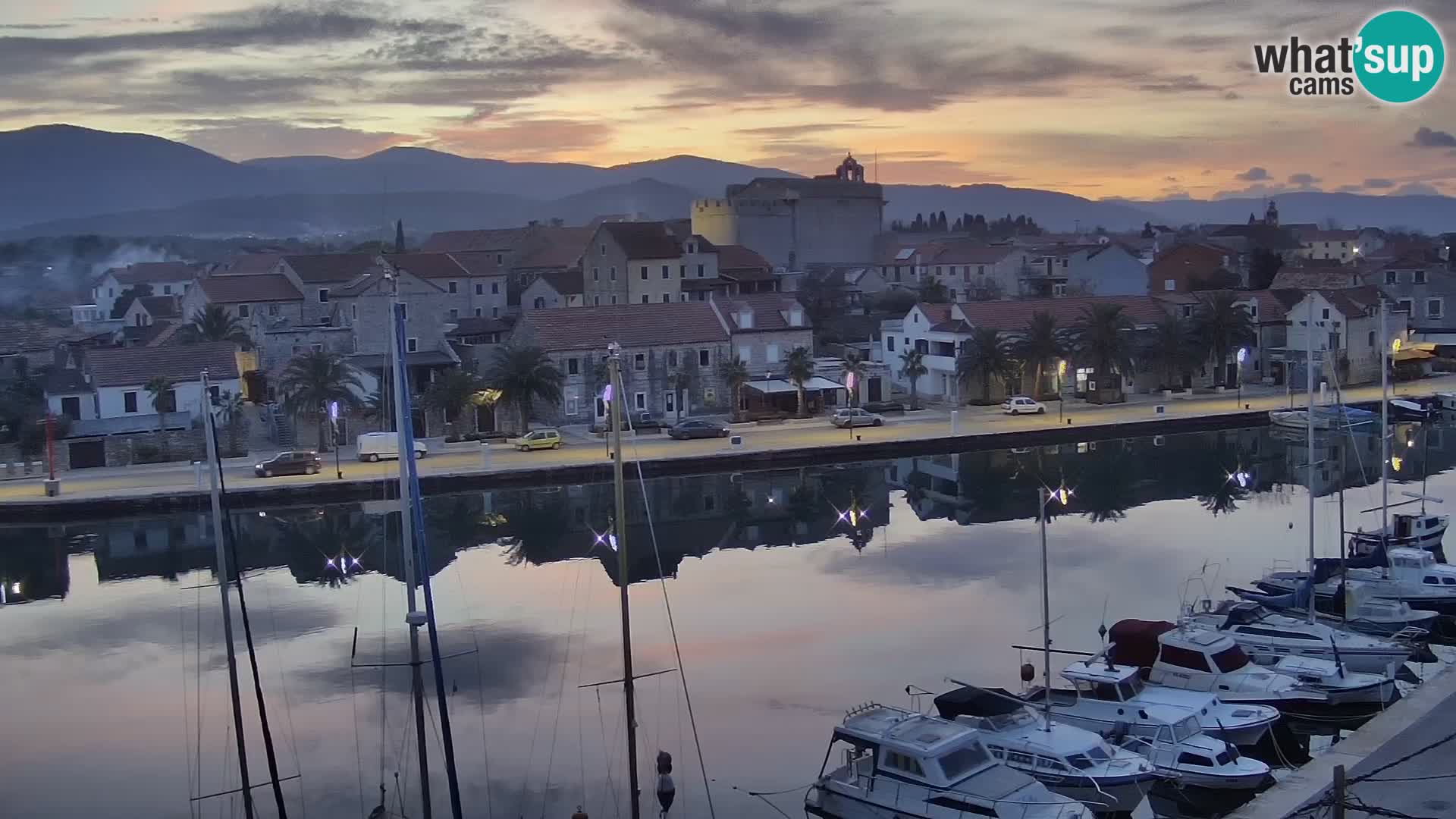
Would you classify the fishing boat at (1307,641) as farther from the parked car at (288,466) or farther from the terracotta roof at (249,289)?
the terracotta roof at (249,289)

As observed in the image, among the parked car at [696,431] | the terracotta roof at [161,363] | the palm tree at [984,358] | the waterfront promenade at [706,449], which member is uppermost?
the terracotta roof at [161,363]

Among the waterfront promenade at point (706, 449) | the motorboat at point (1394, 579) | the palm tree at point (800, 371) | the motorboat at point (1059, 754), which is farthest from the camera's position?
the palm tree at point (800, 371)

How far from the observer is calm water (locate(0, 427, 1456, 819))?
20641 millimetres

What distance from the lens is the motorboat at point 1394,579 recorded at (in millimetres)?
25906

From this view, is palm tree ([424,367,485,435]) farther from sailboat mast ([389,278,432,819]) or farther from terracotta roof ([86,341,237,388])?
sailboat mast ([389,278,432,819])

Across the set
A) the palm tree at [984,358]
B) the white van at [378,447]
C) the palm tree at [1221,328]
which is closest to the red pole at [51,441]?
the white van at [378,447]

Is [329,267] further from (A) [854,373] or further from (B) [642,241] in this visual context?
(A) [854,373]

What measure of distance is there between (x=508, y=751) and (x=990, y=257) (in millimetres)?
72080

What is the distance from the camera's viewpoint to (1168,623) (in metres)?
23.3

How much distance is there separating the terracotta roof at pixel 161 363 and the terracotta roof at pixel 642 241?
23834 millimetres

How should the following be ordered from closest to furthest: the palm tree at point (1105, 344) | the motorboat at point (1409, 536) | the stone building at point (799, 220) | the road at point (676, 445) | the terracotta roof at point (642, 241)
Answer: the motorboat at point (1409, 536) → the road at point (676, 445) → the palm tree at point (1105, 344) → the terracotta roof at point (642, 241) → the stone building at point (799, 220)


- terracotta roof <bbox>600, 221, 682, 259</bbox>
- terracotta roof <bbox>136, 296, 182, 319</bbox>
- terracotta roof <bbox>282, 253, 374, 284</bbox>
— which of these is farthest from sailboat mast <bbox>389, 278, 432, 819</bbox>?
terracotta roof <bbox>136, 296, 182, 319</bbox>

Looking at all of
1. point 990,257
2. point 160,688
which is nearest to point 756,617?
point 160,688

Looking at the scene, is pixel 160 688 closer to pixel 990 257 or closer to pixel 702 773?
pixel 702 773
